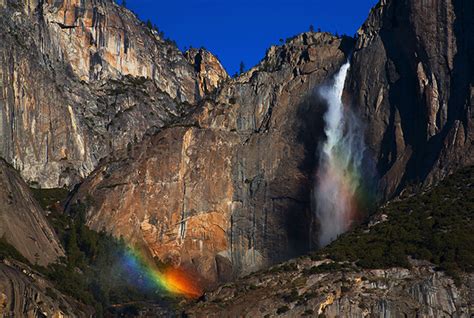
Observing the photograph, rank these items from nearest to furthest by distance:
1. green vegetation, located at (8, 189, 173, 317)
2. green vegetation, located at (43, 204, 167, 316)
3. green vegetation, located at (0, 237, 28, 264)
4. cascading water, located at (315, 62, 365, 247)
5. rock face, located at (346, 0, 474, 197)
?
1. green vegetation, located at (0, 237, 28, 264)
2. green vegetation, located at (8, 189, 173, 317)
3. green vegetation, located at (43, 204, 167, 316)
4. rock face, located at (346, 0, 474, 197)
5. cascading water, located at (315, 62, 365, 247)

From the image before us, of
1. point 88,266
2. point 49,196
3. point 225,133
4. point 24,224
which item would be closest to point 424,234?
point 88,266

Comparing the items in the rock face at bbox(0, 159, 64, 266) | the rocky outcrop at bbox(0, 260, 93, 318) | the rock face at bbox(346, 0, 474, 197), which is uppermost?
the rock face at bbox(346, 0, 474, 197)

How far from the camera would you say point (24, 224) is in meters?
136

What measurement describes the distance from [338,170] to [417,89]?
17634 millimetres

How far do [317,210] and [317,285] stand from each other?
45.4 meters

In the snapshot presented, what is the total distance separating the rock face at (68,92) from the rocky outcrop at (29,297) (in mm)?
38237

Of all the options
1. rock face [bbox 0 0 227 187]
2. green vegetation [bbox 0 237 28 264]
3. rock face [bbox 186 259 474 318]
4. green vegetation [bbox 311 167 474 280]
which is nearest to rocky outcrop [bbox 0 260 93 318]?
green vegetation [bbox 0 237 28 264]

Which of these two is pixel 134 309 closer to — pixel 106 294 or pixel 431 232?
pixel 106 294

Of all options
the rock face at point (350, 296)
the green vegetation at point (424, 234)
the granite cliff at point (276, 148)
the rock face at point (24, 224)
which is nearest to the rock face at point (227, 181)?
the granite cliff at point (276, 148)

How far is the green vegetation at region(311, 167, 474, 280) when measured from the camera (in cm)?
11650

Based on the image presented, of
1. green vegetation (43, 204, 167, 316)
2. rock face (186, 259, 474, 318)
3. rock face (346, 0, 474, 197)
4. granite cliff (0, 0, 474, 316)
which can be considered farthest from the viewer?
granite cliff (0, 0, 474, 316)

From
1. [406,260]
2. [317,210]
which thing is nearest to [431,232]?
[406,260]

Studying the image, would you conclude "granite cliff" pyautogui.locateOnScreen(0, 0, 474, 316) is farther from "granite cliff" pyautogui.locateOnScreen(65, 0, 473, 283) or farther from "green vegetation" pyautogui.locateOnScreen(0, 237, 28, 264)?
"green vegetation" pyautogui.locateOnScreen(0, 237, 28, 264)

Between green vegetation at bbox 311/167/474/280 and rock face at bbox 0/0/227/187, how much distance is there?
1956 inches
